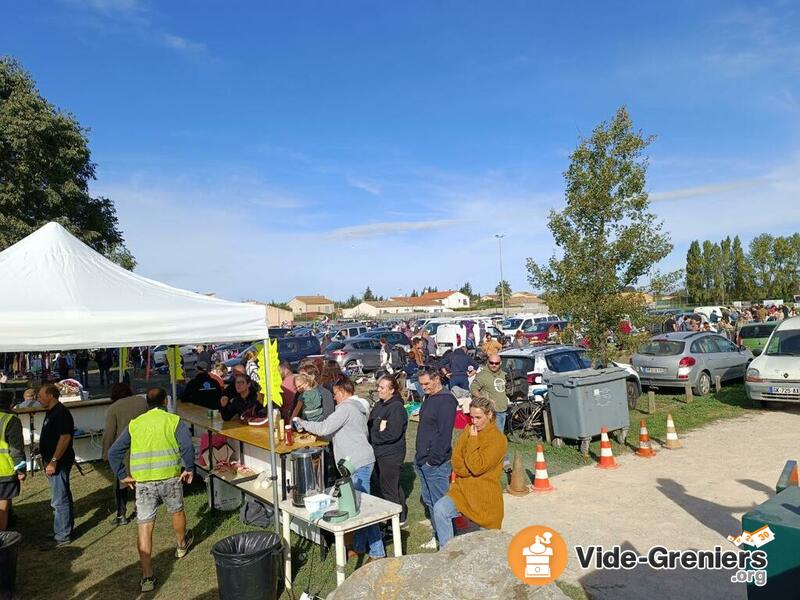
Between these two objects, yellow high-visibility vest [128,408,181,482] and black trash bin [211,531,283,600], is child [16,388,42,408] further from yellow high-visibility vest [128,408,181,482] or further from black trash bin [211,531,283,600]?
black trash bin [211,531,283,600]

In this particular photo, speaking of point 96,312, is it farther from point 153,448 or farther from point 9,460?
point 9,460

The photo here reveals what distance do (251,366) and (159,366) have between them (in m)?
14.2

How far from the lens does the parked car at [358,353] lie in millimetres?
22562

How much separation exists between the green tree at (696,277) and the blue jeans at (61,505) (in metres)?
77.6

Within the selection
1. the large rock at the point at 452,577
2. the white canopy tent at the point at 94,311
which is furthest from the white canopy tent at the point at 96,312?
the large rock at the point at 452,577

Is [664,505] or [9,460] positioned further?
[664,505]

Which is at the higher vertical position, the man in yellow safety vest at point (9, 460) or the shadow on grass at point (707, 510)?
the man in yellow safety vest at point (9, 460)

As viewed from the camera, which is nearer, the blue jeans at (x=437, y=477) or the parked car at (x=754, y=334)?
the blue jeans at (x=437, y=477)

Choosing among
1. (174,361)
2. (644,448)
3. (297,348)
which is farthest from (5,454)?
(297,348)

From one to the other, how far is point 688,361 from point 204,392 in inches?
451

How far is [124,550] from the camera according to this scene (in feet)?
21.3

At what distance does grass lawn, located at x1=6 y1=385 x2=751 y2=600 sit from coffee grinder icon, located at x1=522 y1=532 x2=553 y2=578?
211 cm

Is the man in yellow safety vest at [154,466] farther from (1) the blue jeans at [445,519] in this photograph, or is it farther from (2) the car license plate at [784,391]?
(2) the car license plate at [784,391]

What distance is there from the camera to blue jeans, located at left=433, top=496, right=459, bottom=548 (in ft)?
16.7
